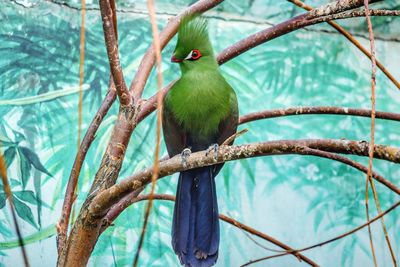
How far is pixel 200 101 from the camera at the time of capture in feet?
5.53

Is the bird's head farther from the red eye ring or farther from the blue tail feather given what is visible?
the blue tail feather

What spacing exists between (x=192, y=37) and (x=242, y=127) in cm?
87

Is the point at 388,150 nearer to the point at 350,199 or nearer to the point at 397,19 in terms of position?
the point at 350,199

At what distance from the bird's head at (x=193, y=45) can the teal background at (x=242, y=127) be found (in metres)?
0.82

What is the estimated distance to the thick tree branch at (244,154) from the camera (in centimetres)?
90

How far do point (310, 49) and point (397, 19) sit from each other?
1.37 ft

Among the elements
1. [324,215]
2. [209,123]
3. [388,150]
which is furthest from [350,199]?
[388,150]

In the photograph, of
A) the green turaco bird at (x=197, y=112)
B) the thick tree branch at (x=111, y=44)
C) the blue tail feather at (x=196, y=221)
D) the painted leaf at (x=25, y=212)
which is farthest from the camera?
the painted leaf at (x=25, y=212)

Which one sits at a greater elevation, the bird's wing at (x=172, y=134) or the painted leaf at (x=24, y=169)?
the painted leaf at (x=24, y=169)

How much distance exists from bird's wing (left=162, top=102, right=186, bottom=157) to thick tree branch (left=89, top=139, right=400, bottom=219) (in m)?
0.58

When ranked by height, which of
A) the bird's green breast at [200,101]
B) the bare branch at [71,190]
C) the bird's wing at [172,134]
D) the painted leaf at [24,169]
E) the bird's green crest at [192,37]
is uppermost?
the bird's green crest at [192,37]

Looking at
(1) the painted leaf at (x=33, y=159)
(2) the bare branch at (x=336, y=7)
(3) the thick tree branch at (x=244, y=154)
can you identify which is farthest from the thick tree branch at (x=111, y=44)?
(1) the painted leaf at (x=33, y=159)

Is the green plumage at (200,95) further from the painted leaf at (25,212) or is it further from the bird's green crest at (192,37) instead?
the painted leaf at (25,212)

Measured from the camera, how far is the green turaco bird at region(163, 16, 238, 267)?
159 centimetres
